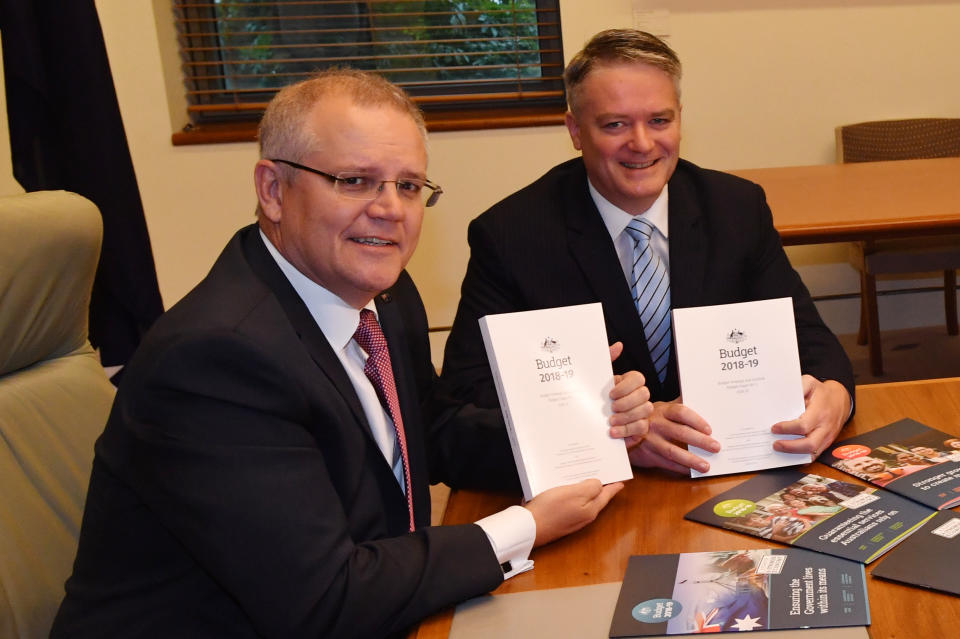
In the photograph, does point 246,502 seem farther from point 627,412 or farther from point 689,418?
point 689,418

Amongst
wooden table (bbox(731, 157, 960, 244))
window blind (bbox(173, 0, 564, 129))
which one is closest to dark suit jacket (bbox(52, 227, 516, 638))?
wooden table (bbox(731, 157, 960, 244))

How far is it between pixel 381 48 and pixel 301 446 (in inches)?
156

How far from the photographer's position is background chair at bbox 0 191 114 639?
4.38ft

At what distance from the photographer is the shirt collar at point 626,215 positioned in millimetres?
2162

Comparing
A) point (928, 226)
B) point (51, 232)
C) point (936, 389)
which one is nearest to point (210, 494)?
point (51, 232)

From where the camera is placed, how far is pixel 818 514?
134 centimetres

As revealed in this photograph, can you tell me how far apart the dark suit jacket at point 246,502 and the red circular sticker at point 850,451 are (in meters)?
0.68

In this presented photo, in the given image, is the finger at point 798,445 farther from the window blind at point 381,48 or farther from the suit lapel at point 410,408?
the window blind at point 381,48

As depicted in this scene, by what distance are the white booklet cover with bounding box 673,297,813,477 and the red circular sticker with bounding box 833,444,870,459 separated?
67 mm

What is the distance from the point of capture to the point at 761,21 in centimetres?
468

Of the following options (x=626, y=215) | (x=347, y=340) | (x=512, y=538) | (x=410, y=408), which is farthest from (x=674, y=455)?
(x=626, y=215)

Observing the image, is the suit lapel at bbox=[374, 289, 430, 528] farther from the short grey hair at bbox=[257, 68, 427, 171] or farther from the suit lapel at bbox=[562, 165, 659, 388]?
the suit lapel at bbox=[562, 165, 659, 388]

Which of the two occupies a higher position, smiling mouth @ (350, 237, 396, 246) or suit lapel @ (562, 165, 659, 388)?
smiling mouth @ (350, 237, 396, 246)

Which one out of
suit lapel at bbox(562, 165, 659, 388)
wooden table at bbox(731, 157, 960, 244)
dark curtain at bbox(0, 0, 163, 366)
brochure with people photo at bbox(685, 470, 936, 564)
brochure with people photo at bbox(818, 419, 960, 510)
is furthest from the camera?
wooden table at bbox(731, 157, 960, 244)
